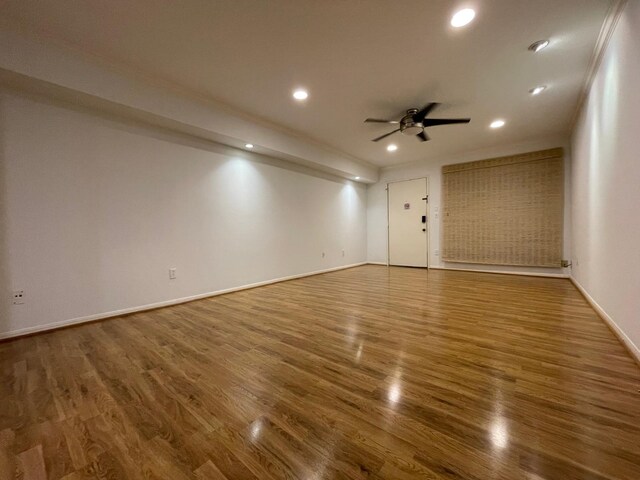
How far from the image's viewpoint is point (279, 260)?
495 cm

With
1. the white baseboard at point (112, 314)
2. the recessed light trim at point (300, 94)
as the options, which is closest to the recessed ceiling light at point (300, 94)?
the recessed light trim at point (300, 94)

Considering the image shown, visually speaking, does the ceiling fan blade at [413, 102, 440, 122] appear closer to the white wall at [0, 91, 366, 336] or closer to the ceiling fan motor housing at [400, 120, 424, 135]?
the ceiling fan motor housing at [400, 120, 424, 135]

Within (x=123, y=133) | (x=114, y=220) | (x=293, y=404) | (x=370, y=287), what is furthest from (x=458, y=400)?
(x=123, y=133)

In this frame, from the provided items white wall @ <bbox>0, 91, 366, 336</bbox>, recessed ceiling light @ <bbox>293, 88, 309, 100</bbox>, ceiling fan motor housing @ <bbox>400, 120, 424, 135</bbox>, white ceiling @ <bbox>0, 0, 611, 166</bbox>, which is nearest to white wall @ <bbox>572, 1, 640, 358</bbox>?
white ceiling @ <bbox>0, 0, 611, 166</bbox>

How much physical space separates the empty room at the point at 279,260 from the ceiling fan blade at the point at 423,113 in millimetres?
50

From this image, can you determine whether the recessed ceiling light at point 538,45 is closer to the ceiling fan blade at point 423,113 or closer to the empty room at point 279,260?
the empty room at point 279,260

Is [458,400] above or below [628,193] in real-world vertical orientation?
below

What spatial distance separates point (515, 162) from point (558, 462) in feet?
18.5

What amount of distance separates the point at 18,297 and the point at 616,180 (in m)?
5.34

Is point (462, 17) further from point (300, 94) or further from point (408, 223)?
point (408, 223)

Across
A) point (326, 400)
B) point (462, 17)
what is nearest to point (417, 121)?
point (462, 17)

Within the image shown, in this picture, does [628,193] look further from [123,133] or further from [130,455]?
[123,133]

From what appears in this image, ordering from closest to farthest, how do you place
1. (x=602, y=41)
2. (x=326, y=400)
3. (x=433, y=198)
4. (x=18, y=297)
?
(x=326, y=400)
(x=602, y=41)
(x=18, y=297)
(x=433, y=198)

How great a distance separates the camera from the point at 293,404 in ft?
4.58
